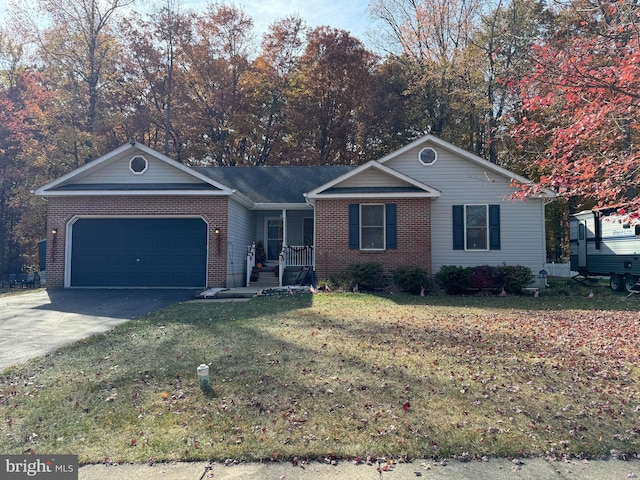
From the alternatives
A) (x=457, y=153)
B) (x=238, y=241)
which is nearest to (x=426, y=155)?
(x=457, y=153)

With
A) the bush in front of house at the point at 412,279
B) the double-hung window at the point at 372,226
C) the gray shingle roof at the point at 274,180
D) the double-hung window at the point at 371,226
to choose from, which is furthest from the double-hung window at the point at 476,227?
the gray shingle roof at the point at 274,180

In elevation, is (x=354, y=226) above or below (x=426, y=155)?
below

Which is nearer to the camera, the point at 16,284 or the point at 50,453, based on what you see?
the point at 50,453

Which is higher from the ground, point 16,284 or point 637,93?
point 637,93

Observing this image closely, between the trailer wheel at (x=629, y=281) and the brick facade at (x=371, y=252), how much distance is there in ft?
21.8

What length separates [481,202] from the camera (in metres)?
15.2

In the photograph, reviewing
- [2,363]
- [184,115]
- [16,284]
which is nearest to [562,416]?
[2,363]

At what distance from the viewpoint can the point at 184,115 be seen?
29078 millimetres

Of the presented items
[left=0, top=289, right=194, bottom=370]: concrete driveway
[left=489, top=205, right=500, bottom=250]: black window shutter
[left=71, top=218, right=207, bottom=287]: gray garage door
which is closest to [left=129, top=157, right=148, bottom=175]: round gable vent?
[left=71, top=218, right=207, bottom=287]: gray garage door

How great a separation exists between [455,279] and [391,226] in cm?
263

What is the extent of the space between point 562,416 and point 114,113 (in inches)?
1213

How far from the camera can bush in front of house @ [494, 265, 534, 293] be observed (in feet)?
44.9

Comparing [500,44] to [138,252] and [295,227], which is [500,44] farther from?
[138,252]

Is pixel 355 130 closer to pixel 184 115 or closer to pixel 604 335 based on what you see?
pixel 184 115
